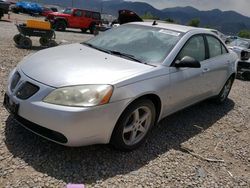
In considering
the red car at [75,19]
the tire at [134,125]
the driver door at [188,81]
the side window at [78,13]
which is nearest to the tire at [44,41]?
the driver door at [188,81]

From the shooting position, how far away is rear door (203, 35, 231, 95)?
4.98m

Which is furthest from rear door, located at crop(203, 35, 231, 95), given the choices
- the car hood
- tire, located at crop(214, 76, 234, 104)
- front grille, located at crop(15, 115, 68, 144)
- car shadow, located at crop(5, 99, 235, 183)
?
front grille, located at crop(15, 115, 68, 144)

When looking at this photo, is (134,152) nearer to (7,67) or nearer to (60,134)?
(60,134)

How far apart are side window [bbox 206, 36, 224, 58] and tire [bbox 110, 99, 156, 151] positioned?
2.08 meters

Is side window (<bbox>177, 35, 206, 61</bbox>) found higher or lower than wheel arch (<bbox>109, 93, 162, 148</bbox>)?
higher

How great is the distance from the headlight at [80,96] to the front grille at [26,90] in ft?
0.69

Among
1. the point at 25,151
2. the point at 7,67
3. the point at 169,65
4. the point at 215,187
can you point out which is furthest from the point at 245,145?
the point at 7,67

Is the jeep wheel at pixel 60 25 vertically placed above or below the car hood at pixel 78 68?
below

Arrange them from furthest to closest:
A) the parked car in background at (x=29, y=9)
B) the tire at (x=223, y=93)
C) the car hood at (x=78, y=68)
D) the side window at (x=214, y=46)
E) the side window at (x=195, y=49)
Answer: the parked car in background at (x=29, y=9) < the tire at (x=223, y=93) < the side window at (x=214, y=46) < the side window at (x=195, y=49) < the car hood at (x=78, y=68)

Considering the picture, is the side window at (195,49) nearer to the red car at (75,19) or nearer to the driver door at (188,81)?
the driver door at (188,81)

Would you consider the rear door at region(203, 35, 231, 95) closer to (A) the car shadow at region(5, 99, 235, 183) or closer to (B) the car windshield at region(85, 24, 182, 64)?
(B) the car windshield at region(85, 24, 182, 64)

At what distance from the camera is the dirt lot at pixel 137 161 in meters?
3.08

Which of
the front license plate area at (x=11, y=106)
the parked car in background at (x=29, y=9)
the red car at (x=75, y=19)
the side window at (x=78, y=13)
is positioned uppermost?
the front license plate area at (x=11, y=106)

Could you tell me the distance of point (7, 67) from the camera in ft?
22.5
